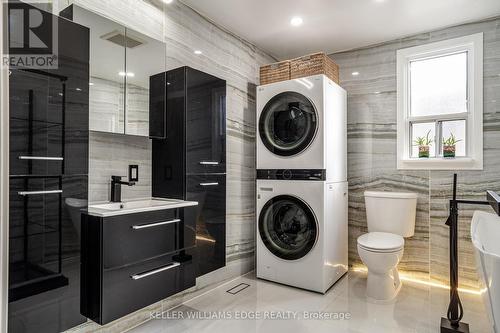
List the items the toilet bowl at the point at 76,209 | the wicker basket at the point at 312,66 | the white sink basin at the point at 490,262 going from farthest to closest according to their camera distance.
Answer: the wicker basket at the point at 312,66 < the toilet bowl at the point at 76,209 < the white sink basin at the point at 490,262

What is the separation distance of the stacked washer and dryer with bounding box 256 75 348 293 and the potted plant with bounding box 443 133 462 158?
961 millimetres

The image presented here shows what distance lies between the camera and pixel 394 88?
10.4 ft

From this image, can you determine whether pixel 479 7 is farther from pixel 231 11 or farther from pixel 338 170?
pixel 231 11

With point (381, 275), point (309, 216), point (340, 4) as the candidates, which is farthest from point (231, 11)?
point (381, 275)

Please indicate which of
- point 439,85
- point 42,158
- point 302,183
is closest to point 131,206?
point 42,158

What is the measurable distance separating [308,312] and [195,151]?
62.0 inches

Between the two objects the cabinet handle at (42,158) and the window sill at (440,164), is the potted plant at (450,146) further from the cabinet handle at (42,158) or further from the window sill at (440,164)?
the cabinet handle at (42,158)

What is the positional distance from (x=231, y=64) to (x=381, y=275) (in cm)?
247

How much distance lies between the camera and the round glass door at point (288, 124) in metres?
2.77

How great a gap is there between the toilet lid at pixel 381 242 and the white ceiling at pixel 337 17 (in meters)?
2.03

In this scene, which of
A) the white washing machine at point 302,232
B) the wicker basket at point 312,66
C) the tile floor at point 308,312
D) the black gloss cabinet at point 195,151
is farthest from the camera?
the wicker basket at point 312,66

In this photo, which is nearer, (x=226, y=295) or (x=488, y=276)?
(x=488, y=276)

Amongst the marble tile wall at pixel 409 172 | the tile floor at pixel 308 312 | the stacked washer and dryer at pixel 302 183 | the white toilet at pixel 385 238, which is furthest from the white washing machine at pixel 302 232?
the marble tile wall at pixel 409 172

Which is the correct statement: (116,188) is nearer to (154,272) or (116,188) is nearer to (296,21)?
(154,272)
